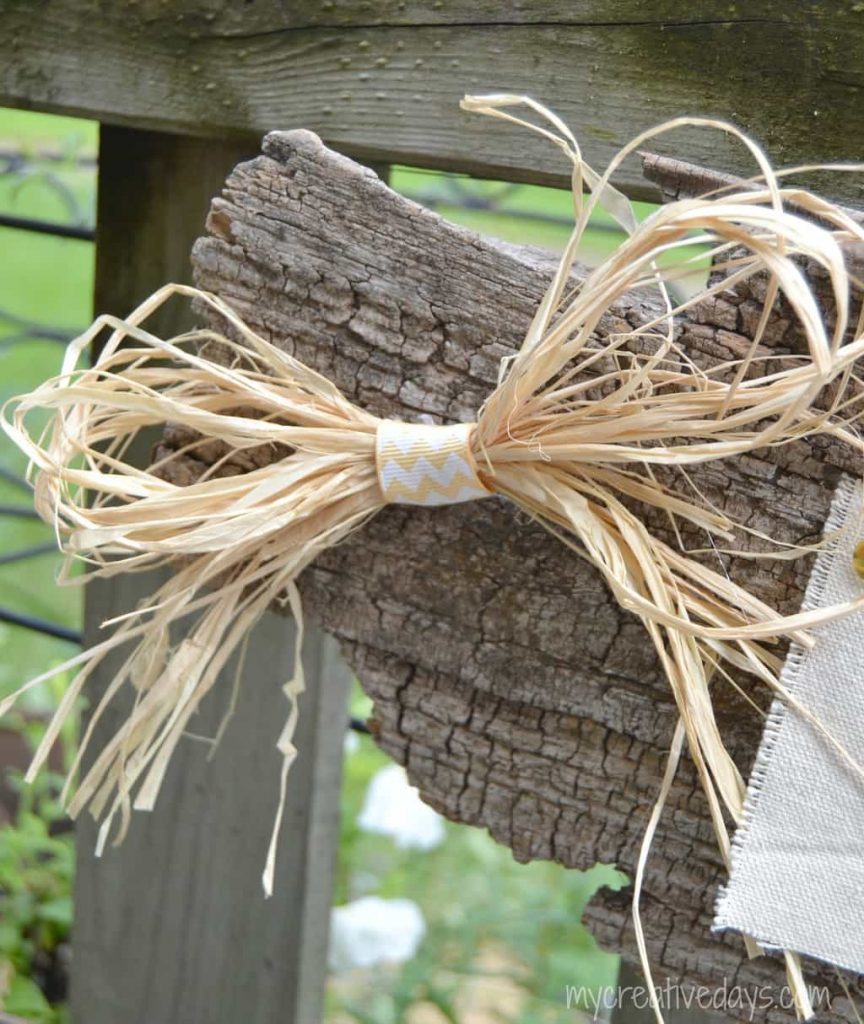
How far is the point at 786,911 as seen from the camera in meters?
0.53

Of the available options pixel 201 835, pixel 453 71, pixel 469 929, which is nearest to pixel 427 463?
pixel 453 71

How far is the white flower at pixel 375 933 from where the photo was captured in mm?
1356

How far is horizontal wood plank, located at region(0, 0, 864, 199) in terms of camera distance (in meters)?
0.57

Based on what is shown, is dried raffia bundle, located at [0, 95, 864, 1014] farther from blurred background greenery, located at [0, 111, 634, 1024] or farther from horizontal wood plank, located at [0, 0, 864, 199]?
blurred background greenery, located at [0, 111, 634, 1024]

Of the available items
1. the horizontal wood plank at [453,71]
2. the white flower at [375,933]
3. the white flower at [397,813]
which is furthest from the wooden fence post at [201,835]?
the white flower at [397,813]

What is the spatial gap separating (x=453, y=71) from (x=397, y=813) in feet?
3.56

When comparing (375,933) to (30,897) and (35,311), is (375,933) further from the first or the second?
(35,311)

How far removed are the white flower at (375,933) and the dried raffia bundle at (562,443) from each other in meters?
0.79

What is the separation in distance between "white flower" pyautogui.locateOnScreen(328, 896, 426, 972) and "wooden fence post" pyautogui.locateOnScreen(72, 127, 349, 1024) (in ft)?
1.15

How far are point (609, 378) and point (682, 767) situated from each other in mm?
206

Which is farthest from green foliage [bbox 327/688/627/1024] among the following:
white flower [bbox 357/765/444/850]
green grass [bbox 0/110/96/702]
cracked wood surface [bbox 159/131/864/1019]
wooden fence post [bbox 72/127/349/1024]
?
cracked wood surface [bbox 159/131/864/1019]

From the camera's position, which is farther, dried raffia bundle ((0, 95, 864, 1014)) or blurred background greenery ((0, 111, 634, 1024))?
blurred background greenery ((0, 111, 634, 1024))

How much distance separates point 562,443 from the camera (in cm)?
55

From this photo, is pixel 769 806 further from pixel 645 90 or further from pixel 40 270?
pixel 40 270
